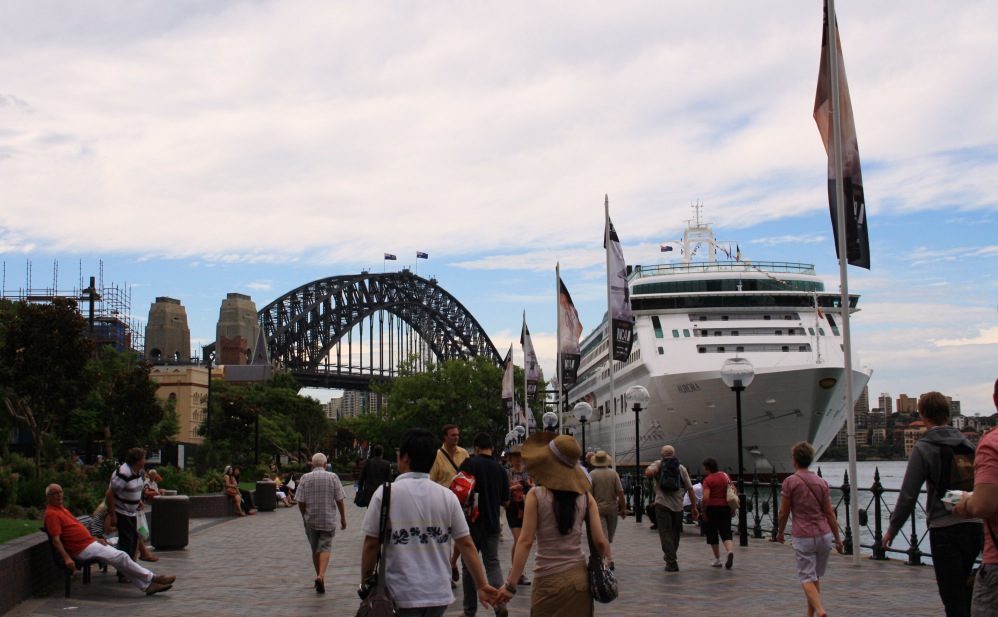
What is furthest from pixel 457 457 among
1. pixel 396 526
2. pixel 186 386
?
pixel 186 386

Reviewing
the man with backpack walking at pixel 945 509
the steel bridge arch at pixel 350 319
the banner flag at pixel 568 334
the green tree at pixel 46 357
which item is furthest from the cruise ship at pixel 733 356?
the steel bridge arch at pixel 350 319

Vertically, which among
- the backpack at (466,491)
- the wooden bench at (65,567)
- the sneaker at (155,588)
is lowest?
Answer: the sneaker at (155,588)

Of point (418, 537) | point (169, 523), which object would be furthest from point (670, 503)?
point (418, 537)

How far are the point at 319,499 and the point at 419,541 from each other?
7126 mm

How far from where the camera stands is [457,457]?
13164mm

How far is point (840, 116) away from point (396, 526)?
12.9 meters

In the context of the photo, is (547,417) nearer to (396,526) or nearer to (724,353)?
(724,353)

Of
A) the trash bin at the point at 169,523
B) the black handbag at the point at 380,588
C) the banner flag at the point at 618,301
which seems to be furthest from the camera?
the banner flag at the point at 618,301

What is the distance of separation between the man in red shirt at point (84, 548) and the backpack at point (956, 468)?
8997 mm

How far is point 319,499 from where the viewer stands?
13.5 meters

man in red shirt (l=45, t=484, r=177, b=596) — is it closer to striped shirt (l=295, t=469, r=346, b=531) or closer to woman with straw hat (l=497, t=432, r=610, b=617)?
striped shirt (l=295, t=469, r=346, b=531)

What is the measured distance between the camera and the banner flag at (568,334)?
34.6 meters

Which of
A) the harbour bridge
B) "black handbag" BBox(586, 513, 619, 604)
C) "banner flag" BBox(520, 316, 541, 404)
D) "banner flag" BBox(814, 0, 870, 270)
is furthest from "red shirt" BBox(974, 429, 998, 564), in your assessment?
the harbour bridge

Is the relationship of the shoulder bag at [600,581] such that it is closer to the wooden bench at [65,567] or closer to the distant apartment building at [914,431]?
the distant apartment building at [914,431]
